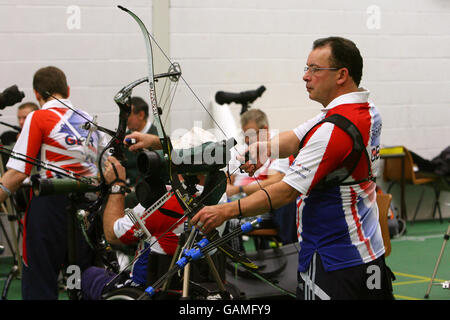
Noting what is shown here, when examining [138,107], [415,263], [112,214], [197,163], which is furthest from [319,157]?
[415,263]

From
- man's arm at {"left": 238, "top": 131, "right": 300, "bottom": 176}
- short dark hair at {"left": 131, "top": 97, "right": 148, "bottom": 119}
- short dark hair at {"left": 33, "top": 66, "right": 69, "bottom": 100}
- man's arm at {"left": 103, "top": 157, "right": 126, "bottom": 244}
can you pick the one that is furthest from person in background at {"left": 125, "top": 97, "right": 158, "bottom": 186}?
man's arm at {"left": 238, "top": 131, "right": 300, "bottom": 176}

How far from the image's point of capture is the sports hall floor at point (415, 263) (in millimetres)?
4336

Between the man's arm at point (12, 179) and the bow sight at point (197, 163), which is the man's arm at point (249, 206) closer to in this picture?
the bow sight at point (197, 163)

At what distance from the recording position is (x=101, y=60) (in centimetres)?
596

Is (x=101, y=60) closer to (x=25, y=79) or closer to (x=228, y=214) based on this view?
(x=25, y=79)

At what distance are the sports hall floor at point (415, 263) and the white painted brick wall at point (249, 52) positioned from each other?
46.9 inches

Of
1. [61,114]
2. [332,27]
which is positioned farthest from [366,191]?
[332,27]

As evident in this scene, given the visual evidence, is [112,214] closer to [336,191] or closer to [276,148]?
[276,148]

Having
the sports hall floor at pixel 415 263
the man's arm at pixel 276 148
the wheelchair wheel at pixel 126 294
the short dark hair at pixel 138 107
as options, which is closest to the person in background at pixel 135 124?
the short dark hair at pixel 138 107

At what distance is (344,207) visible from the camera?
204cm

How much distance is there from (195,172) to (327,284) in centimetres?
58

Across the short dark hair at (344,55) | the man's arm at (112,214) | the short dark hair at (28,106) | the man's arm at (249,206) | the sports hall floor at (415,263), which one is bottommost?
the sports hall floor at (415,263)

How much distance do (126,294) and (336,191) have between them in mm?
880

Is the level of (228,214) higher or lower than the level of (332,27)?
lower
